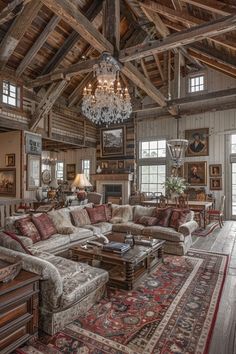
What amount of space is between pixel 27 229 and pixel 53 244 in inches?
19.9

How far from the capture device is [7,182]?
7633 millimetres

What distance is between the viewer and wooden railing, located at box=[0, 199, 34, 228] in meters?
6.20

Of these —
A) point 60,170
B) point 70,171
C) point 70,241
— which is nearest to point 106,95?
point 70,241

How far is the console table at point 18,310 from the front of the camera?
1.90 metres

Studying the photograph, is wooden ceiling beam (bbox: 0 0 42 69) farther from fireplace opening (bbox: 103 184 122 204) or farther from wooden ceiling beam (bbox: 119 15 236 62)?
fireplace opening (bbox: 103 184 122 204)

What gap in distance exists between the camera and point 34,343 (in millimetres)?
2150

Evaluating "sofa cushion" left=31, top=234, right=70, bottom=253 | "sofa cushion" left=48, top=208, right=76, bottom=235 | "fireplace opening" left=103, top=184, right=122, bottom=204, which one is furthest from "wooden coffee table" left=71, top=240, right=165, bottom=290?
"fireplace opening" left=103, top=184, right=122, bottom=204

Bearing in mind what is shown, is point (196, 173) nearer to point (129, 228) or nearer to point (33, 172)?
point (129, 228)

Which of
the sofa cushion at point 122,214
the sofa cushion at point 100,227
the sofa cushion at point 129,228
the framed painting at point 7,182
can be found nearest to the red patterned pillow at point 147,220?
the sofa cushion at point 129,228

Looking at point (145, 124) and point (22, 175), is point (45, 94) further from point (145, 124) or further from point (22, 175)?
point (145, 124)

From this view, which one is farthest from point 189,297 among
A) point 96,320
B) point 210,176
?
point 210,176

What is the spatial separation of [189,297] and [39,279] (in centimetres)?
192

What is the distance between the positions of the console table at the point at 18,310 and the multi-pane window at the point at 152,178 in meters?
8.10

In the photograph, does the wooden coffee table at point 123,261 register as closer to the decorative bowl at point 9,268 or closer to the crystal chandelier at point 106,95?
the decorative bowl at point 9,268
